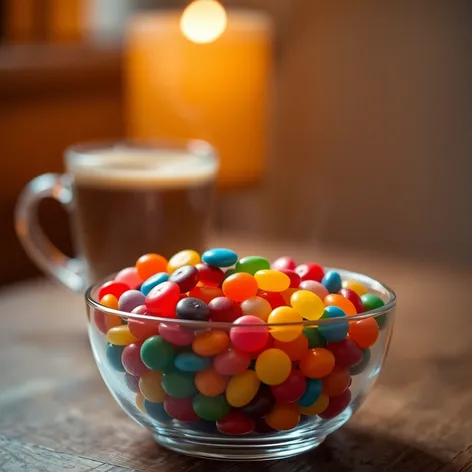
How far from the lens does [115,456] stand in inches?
26.7

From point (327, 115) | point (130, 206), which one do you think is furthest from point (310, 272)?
point (327, 115)

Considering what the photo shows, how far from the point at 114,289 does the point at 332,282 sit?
0.56ft

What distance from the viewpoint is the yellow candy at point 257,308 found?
62cm

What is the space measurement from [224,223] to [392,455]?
1.73 m

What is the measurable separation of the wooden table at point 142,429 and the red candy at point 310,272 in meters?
0.13

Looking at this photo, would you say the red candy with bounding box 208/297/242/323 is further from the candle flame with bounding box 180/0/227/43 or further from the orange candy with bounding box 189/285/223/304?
the candle flame with bounding box 180/0/227/43

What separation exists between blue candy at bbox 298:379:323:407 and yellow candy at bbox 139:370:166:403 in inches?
3.8

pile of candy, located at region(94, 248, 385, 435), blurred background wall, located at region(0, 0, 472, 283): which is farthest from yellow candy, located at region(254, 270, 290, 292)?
blurred background wall, located at region(0, 0, 472, 283)

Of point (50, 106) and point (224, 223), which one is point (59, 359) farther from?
point (224, 223)

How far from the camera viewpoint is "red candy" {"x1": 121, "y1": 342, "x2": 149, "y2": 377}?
61cm

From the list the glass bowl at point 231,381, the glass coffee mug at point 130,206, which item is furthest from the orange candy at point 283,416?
the glass coffee mug at point 130,206

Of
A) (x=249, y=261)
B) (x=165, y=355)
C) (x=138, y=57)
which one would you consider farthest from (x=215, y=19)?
(x=165, y=355)

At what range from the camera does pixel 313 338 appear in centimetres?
61

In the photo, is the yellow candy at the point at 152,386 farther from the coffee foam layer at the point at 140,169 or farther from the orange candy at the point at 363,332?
the coffee foam layer at the point at 140,169
